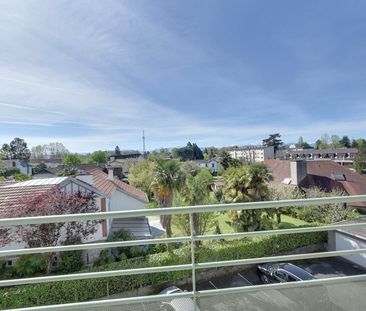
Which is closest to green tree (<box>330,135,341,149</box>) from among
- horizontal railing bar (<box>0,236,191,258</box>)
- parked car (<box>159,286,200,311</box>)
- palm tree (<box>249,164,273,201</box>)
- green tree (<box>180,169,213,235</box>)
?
palm tree (<box>249,164,273,201</box>)

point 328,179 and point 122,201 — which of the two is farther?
point 328,179

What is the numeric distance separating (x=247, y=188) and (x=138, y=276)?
7683mm

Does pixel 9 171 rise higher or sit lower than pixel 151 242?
lower

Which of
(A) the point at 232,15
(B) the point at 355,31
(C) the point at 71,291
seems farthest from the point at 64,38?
(B) the point at 355,31

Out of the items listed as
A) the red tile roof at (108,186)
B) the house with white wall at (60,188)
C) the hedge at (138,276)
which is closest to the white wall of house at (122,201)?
the red tile roof at (108,186)

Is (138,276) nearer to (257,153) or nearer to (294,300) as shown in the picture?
(294,300)

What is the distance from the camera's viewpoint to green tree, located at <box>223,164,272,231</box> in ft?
48.0

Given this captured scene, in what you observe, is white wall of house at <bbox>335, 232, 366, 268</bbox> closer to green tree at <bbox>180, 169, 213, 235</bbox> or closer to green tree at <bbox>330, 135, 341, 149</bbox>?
green tree at <bbox>180, 169, 213, 235</bbox>

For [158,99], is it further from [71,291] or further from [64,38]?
[71,291]

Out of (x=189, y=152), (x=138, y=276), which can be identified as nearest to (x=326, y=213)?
(x=138, y=276)

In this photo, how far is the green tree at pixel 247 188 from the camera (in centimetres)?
1462

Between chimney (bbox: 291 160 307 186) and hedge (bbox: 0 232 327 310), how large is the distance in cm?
1146

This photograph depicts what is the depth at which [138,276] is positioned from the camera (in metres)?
10.7

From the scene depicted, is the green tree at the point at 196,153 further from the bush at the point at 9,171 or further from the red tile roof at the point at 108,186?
the red tile roof at the point at 108,186
